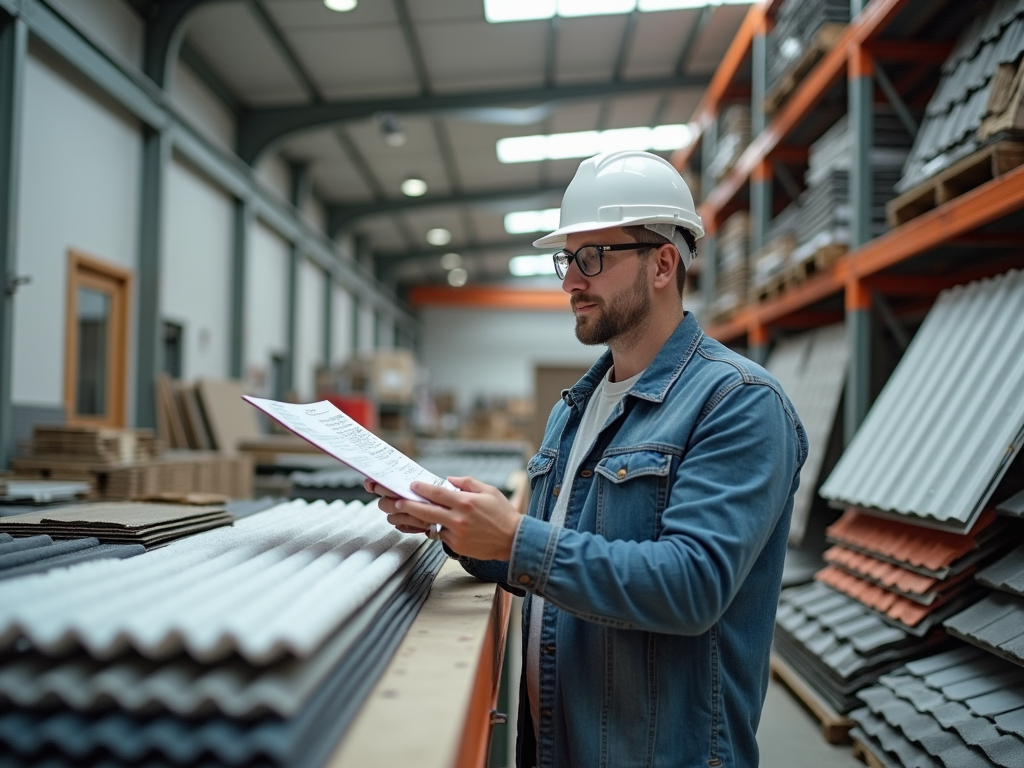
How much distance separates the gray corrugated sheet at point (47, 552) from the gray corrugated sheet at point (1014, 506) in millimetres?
2955

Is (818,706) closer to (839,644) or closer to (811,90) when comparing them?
(839,644)

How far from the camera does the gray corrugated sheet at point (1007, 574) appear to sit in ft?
9.16

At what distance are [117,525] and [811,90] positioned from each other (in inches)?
219

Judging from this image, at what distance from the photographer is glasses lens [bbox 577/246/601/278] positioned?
1914 millimetres

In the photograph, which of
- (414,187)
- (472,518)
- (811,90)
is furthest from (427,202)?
(472,518)

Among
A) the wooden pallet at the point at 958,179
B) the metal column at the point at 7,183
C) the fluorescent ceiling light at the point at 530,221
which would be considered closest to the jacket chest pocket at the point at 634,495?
the wooden pallet at the point at 958,179

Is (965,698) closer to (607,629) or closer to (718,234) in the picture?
(607,629)

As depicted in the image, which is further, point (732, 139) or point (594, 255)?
point (732, 139)

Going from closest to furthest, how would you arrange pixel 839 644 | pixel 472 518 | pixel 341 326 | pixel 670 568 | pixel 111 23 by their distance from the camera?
pixel 670 568, pixel 472 518, pixel 839 644, pixel 111 23, pixel 341 326

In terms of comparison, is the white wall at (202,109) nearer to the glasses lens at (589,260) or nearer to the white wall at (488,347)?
the glasses lens at (589,260)

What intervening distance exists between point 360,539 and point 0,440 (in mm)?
4864

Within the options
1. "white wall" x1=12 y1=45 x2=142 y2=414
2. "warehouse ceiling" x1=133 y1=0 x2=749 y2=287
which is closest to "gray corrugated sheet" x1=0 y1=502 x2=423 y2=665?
"white wall" x1=12 y1=45 x2=142 y2=414

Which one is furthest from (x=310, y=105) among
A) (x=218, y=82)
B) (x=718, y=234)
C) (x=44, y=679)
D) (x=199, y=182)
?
(x=44, y=679)

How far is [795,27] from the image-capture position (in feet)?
20.4
